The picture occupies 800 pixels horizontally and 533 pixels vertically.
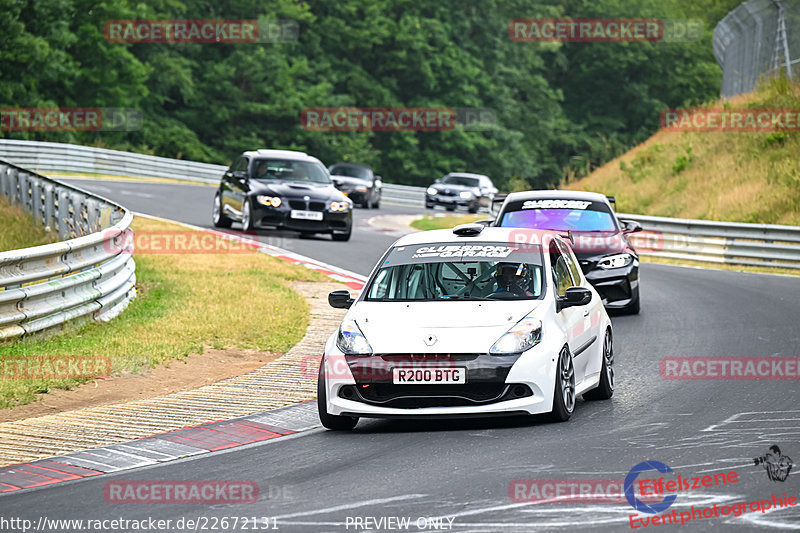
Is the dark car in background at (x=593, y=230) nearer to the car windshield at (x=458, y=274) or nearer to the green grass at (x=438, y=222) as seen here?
the car windshield at (x=458, y=274)

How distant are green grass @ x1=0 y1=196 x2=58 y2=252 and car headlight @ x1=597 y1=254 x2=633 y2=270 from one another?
817cm

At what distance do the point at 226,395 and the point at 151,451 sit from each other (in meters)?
2.20

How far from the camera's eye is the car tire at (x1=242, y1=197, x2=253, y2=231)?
25.2 metres

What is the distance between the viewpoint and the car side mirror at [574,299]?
31.9 ft

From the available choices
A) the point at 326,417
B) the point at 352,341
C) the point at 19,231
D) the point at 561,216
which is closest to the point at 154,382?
the point at 326,417

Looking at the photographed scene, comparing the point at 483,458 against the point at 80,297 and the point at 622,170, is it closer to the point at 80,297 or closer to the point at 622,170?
the point at 80,297

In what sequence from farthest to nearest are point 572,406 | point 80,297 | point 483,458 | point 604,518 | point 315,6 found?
point 315,6, point 80,297, point 572,406, point 483,458, point 604,518

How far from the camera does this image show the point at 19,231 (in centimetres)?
1984

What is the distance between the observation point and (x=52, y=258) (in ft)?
42.4

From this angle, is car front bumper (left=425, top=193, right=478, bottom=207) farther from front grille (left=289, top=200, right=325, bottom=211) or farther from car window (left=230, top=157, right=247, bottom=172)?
front grille (left=289, top=200, right=325, bottom=211)

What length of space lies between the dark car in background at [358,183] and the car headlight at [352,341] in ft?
102

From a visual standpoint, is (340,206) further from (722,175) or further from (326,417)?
(326,417)

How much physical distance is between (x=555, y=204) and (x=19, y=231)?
27.4ft

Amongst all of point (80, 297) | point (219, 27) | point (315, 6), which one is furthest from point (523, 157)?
point (80, 297)
